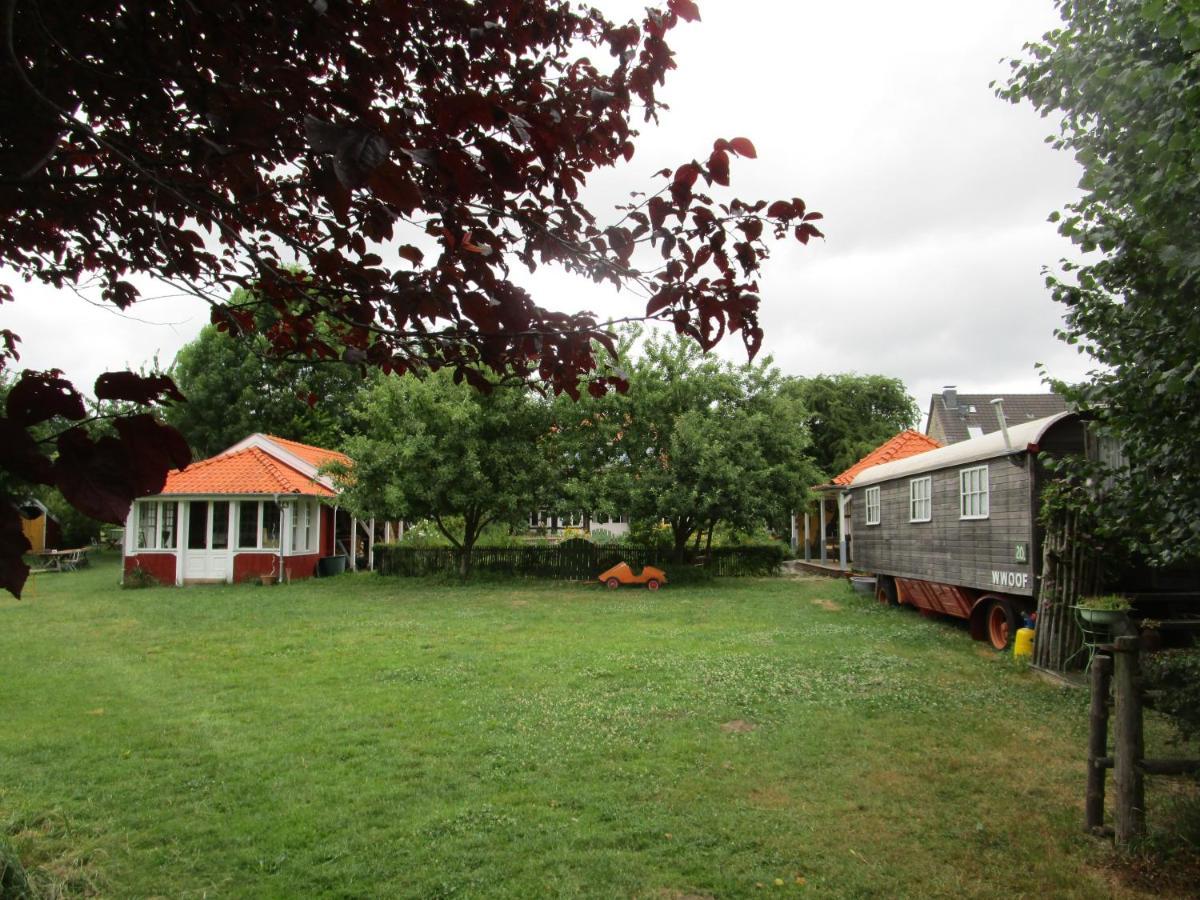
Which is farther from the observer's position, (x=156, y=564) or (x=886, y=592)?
(x=156, y=564)

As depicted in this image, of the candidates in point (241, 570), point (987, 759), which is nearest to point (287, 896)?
point (987, 759)

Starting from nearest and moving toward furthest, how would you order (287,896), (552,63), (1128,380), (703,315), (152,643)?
(703,315) → (552,63) → (287,896) → (1128,380) → (152,643)

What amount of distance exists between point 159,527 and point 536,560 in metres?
9.83

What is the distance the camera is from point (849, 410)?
136 ft

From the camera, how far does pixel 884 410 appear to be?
43.0m

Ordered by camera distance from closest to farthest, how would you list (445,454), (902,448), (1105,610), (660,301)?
(660,301), (1105,610), (445,454), (902,448)

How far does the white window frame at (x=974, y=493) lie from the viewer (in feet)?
34.9

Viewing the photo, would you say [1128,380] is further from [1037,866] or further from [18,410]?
[18,410]

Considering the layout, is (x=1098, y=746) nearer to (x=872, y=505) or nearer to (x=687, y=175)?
(x=687, y=175)

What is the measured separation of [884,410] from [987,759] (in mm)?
39988

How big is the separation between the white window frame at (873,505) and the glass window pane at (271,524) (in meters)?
14.8

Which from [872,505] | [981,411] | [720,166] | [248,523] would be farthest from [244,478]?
[981,411]

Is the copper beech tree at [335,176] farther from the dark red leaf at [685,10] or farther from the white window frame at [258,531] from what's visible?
the white window frame at [258,531]

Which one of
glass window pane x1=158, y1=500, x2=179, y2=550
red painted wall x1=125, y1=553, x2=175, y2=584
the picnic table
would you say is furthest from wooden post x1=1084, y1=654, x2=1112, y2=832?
the picnic table
